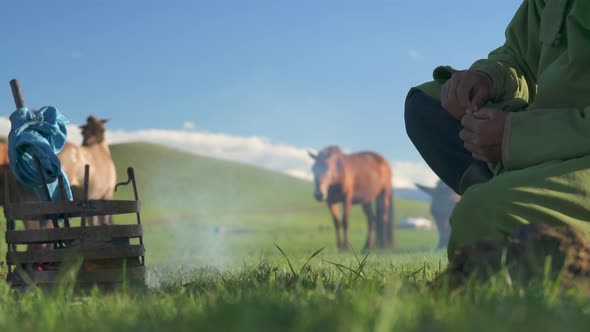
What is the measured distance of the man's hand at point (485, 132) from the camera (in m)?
2.63

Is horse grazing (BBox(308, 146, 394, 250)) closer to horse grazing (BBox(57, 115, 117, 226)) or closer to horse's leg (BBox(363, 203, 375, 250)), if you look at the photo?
horse's leg (BBox(363, 203, 375, 250))

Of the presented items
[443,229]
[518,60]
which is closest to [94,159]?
[518,60]

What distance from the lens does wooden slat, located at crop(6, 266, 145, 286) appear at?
306 cm

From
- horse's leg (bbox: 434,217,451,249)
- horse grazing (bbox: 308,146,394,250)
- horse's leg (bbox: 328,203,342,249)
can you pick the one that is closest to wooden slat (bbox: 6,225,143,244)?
horse's leg (bbox: 328,203,342,249)

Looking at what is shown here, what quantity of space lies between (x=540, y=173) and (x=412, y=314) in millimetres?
1105

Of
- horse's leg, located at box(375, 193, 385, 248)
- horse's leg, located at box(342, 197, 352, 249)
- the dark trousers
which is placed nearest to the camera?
the dark trousers

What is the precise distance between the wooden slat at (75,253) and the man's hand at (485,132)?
149 centimetres

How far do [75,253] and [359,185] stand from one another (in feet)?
45.2

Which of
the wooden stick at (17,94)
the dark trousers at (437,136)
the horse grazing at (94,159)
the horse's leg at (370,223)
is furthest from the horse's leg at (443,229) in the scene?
the wooden stick at (17,94)

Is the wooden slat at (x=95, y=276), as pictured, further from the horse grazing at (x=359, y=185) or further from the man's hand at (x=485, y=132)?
the horse grazing at (x=359, y=185)

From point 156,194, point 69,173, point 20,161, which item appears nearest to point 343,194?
point 69,173

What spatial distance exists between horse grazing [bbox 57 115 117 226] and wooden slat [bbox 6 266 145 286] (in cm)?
602

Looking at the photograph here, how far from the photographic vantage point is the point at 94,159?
395 inches

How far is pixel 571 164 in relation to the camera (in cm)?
255
